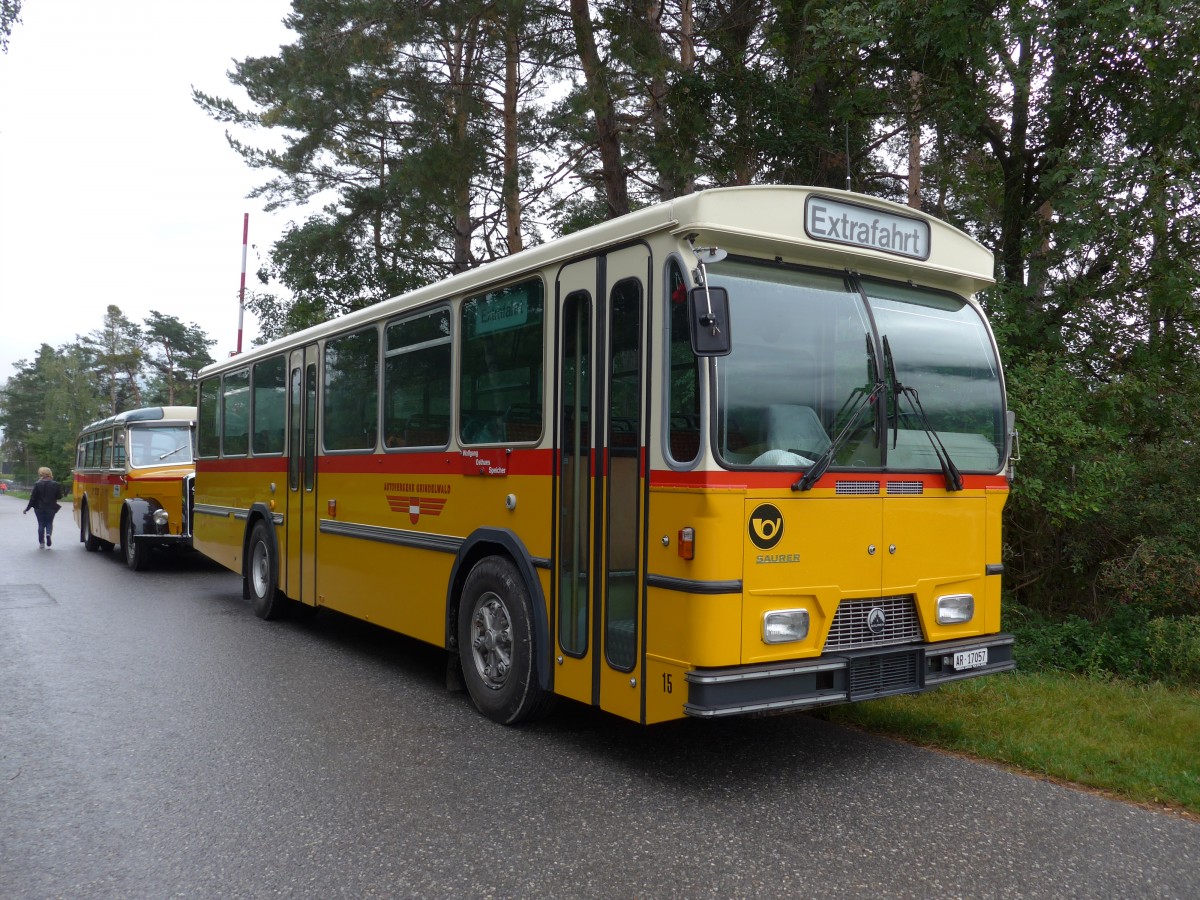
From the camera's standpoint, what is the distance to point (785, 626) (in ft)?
15.9

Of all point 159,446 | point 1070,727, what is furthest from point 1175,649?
point 159,446

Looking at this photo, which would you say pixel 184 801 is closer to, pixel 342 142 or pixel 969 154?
pixel 969 154

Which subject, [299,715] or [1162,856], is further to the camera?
[299,715]

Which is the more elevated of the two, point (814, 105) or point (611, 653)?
point (814, 105)

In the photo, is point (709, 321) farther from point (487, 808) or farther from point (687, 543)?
point (487, 808)

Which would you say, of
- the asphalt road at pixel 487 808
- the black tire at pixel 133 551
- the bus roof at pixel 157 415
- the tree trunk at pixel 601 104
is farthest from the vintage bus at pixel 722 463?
the bus roof at pixel 157 415

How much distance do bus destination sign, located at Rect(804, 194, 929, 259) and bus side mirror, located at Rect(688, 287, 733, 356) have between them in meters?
0.84

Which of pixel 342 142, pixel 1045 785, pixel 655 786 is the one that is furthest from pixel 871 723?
pixel 342 142

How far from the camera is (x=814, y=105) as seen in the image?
1292cm


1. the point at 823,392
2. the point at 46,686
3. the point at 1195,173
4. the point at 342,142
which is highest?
the point at 342,142

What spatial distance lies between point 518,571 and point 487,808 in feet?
5.14

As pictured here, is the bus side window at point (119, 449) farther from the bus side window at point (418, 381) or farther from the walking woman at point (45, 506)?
the bus side window at point (418, 381)

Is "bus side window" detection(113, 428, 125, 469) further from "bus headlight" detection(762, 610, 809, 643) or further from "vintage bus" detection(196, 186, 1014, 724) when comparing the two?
"bus headlight" detection(762, 610, 809, 643)

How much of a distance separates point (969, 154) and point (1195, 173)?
3.98 m
